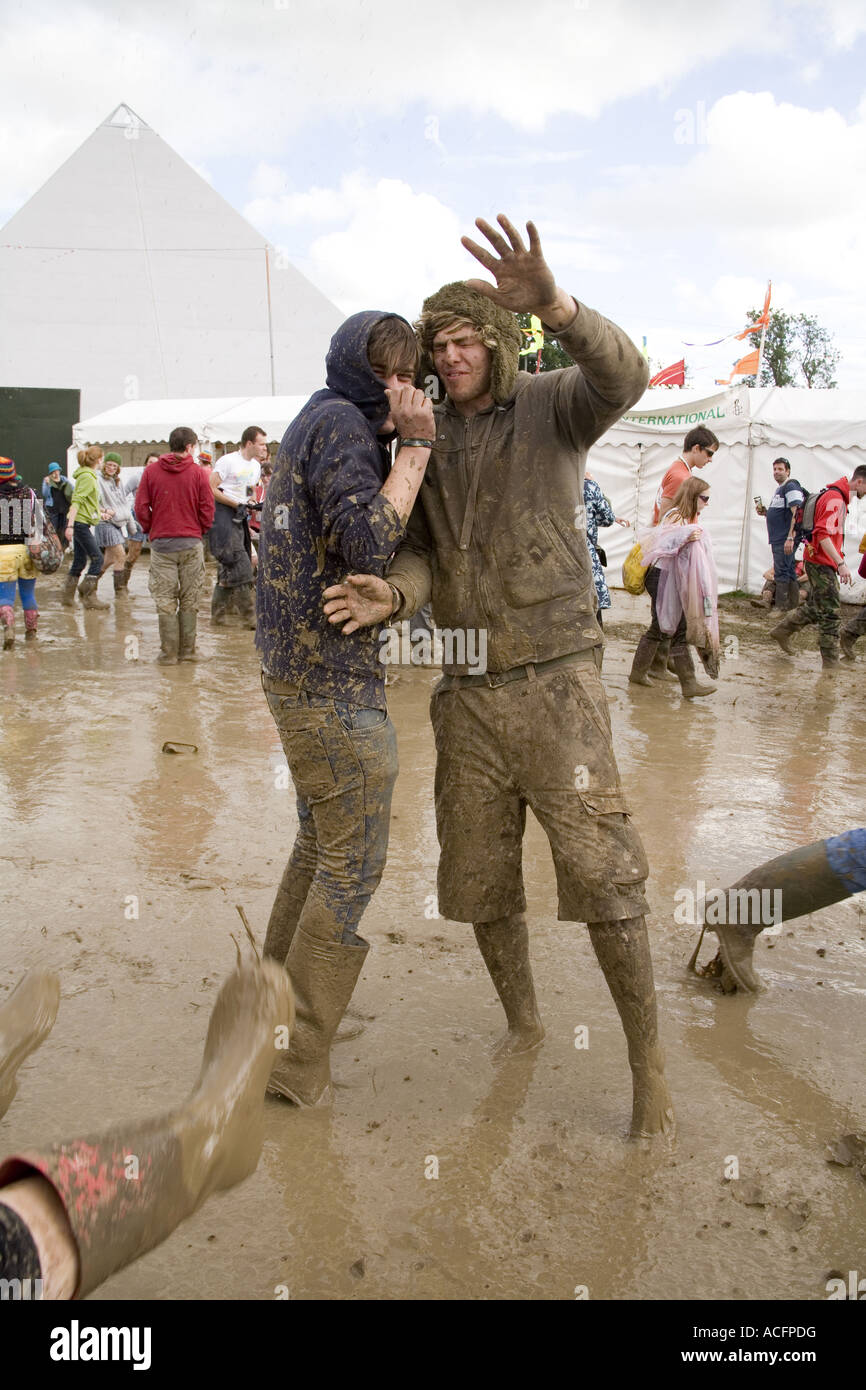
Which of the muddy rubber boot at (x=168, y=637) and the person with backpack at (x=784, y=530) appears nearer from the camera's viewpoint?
the muddy rubber boot at (x=168, y=637)

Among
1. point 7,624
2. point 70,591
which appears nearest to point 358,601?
point 7,624

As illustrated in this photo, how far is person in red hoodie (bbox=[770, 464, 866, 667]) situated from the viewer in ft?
32.7

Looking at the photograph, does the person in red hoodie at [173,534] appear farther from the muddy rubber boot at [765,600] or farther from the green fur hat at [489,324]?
the muddy rubber boot at [765,600]

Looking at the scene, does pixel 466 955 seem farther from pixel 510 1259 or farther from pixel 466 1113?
pixel 510 1259

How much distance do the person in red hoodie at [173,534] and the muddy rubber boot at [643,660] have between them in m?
3.93

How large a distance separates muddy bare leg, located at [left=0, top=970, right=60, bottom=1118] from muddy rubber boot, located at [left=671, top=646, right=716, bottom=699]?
6571 mm

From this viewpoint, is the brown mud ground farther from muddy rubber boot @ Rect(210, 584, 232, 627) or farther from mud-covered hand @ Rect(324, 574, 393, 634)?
muddy rubber boot @ Rect(210, 584, 232, 627)

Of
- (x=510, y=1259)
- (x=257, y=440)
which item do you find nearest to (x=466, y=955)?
(x=510, y=1259)

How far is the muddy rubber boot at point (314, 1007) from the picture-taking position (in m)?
2.82

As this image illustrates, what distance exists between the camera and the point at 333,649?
2.76 m

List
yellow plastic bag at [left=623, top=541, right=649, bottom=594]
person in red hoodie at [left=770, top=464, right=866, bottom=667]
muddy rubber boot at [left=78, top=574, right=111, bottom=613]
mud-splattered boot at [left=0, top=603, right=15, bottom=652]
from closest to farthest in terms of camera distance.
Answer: yellow plastic bag at [left=623, top=541, right=649, bottom=594]
mud-splattered boot at [left=0, top=603, right=15, bottom=652]
person in red hoodie at [left=770, top=464, right=866, bottom=667]
muddy rubber boot at [left=78, top=574, right=111, bottom=613]

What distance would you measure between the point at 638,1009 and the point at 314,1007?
2.86ft

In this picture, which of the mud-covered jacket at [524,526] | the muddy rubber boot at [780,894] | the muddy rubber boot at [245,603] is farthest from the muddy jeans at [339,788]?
the muddy rubber boot at [245,603]

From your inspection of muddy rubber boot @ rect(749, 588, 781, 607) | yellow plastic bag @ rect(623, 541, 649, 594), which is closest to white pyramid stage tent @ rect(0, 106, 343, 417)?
muddy rubber boot @ rect(749, 588, 781, 607)
